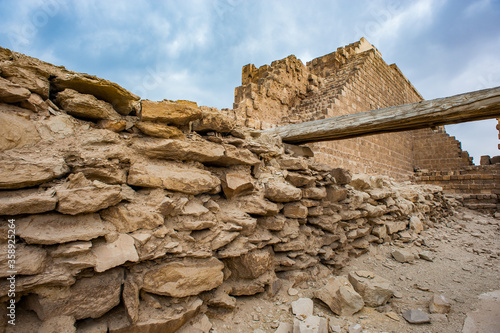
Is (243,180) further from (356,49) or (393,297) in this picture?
(356,49)

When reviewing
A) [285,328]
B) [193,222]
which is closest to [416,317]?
[285,328]

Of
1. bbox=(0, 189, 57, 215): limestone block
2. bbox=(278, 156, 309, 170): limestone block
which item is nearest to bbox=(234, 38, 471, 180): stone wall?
bbox=(278, 156, 309, 170): limestone block

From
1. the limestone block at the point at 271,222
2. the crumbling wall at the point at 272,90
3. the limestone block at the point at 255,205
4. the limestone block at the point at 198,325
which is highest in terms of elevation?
the crumbling wall at the point at 272,90

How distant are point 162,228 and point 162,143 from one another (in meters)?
0.67

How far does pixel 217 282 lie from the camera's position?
1.87m

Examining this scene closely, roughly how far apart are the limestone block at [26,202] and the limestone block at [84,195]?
5 cm

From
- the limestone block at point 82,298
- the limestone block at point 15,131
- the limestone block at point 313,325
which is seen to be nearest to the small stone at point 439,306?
the limestone block at point 313,325

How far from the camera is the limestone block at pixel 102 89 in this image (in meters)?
1.71

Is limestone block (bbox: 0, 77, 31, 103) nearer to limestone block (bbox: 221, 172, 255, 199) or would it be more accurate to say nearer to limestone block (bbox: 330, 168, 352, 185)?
limestone block (bbox: 221, 172, 255, 199)

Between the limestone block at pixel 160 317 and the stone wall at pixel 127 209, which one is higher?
the stone wall at pixel 127 209

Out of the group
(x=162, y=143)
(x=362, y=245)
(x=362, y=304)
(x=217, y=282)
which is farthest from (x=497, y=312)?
(x=162, y=143)

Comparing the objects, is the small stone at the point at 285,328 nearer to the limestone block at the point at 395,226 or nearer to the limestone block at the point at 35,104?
the limestone block at the point at 35,104

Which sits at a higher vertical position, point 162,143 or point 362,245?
point 162,143

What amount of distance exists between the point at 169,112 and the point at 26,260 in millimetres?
1319
